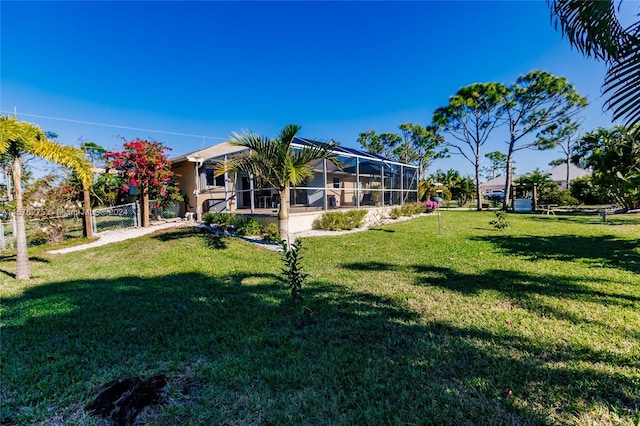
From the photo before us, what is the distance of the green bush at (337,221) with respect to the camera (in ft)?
36.5

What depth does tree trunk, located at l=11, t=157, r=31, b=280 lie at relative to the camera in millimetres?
5457

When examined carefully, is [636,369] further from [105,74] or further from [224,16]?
[105,74]

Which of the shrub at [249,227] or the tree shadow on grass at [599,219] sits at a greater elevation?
the shrub at [249,227]

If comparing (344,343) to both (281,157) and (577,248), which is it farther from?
(577,248)

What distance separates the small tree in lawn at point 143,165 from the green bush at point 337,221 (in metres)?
7.99

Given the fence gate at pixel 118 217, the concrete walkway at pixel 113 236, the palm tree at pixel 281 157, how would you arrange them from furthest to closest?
the fence gate at pixel 118 217 → the concrete walkway at pixel 113 236 → the palm tree at pixel 281 157

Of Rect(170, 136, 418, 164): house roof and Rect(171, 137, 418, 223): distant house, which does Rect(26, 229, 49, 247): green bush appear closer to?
Rect(171, 137, 418, 223): distant house

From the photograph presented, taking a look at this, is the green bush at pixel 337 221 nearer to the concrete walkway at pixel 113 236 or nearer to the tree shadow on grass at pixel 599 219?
the concrete walkway at pixel 113 236

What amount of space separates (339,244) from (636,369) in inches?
262

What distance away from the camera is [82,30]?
11.6m

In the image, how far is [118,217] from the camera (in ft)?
41.0

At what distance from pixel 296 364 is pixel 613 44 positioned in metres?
3.40

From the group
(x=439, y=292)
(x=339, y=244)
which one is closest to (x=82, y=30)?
(x=339, y=244)

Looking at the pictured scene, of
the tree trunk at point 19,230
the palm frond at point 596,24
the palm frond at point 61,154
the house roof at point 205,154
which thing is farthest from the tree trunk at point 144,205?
the palm frond at point 596,24
